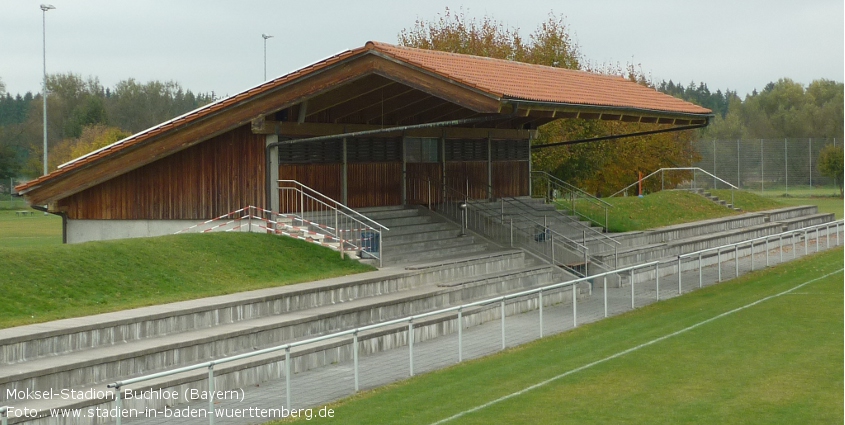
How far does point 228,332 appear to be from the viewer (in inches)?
571

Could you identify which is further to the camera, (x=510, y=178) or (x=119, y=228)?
(x=510, y=178)

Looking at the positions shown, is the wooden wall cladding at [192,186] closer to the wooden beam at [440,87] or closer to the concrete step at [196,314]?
the wooden beam at [440,87]

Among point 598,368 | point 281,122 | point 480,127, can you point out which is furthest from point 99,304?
point 480,127

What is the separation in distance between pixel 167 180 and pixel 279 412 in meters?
14.4

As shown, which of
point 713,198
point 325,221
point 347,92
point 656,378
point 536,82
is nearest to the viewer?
point 656,378

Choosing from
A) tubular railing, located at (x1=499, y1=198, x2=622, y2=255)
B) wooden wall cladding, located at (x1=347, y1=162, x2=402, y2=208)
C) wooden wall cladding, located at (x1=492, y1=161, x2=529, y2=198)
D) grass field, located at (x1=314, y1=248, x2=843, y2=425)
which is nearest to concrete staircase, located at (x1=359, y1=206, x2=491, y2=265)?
wooden wall cladding, located at (x1=347, y1=162, x2=402, y2=208)

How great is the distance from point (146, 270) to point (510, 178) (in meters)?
16.7

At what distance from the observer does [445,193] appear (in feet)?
94.3

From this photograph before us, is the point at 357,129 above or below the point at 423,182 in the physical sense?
above

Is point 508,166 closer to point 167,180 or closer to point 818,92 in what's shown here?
point 167,180

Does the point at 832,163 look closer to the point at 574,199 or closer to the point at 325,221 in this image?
the point at 574,199

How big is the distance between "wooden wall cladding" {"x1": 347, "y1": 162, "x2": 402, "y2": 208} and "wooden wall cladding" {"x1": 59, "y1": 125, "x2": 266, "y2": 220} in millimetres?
2873

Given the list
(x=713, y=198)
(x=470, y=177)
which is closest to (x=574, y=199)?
(x=470, y=177)

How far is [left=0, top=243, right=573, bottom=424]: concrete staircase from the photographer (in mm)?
12086
